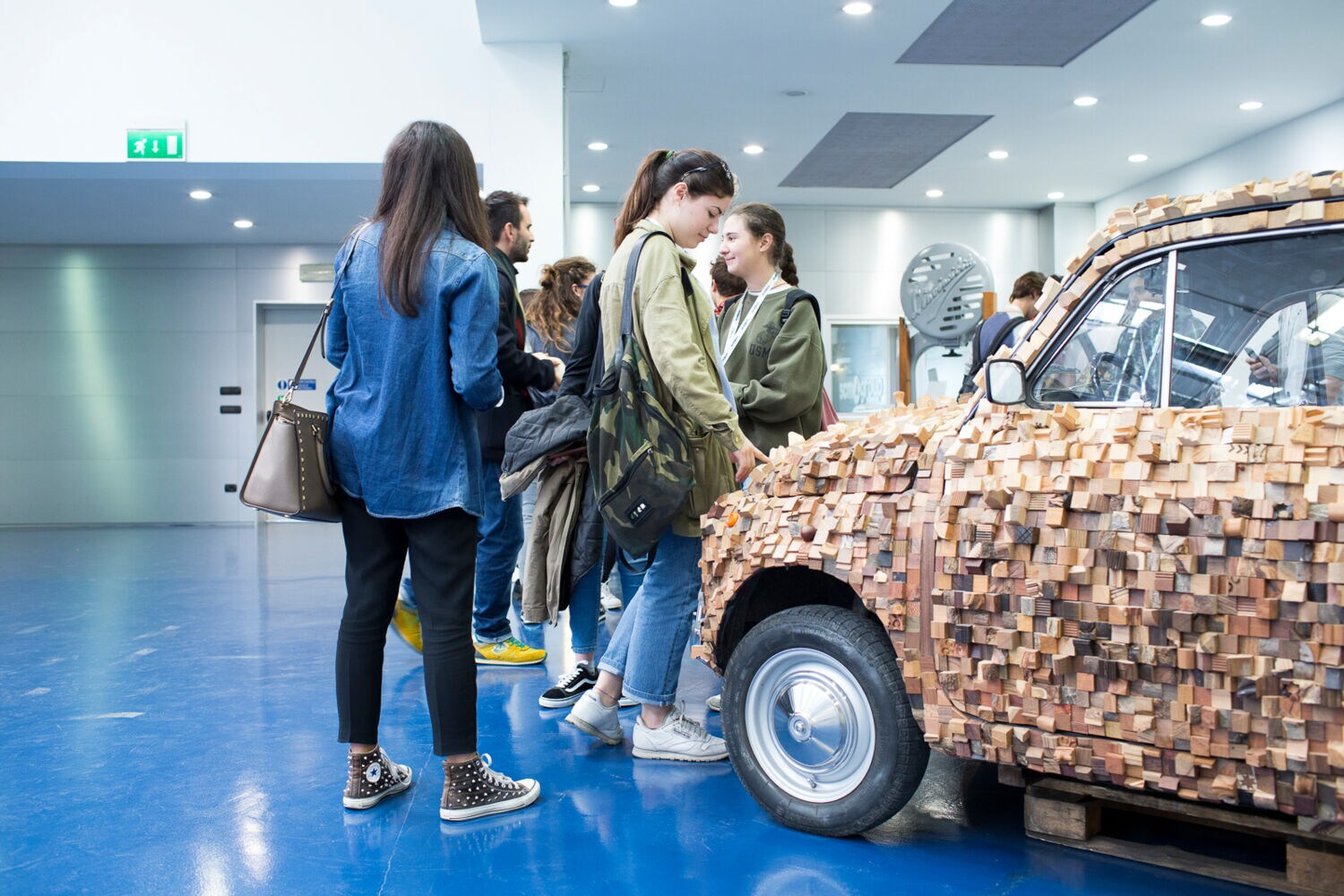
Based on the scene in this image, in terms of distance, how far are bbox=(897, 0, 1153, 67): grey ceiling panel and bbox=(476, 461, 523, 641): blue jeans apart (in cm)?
533

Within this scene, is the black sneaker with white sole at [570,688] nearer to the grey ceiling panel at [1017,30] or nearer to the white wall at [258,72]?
the white wall at [258,72]

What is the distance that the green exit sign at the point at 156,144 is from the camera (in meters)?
8.86

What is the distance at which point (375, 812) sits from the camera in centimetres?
315

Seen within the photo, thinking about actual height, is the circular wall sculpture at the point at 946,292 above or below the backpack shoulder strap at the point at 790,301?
above

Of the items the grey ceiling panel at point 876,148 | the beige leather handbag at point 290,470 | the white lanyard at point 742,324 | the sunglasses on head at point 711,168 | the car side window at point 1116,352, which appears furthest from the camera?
the grey ceiling panel at point 876,148

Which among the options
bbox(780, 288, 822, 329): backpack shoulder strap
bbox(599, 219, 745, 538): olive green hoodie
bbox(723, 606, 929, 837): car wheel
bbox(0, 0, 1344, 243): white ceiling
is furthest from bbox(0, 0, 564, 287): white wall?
bbox(723, 606, 929, 837): car wheel

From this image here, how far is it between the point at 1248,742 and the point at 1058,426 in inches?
28.7

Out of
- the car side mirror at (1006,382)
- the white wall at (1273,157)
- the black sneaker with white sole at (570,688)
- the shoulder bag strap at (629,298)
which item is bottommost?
the black sneaker with white sole at (570,688)

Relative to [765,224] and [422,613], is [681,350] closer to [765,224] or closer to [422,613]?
[422,613]

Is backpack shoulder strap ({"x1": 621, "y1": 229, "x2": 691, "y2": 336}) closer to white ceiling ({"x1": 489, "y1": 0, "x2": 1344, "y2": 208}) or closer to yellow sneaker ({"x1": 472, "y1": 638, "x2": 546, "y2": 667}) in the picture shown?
yellow sneaker ({"x1": 472, "y1": 638, "x2": 546, "y2": 667})

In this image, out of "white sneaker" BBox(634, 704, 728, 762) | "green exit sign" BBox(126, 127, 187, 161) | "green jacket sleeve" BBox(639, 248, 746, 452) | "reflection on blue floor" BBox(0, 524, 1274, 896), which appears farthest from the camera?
"green exit sign" BBox(126, 127, 187, 161)

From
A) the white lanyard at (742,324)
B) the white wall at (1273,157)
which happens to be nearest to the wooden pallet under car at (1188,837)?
the white lanyard at (742,324)

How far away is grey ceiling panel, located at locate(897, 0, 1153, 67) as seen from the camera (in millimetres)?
8008

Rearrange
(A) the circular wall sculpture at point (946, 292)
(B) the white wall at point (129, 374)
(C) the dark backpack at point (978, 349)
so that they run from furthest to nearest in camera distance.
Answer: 1. (B) the white wall at point (129, 374)
2. (A) the circular wall sculpture at point (946, 292)
3. (C) the dark backpack at point (978, 349)
